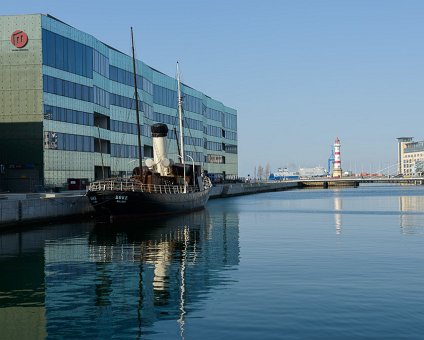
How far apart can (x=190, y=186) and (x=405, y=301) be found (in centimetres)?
5180

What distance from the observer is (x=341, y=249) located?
3356 centimetres

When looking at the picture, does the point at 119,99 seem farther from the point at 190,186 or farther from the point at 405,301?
the point at 405,301

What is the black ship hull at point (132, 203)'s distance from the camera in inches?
2141

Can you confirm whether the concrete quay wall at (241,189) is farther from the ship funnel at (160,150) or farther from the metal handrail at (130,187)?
the metal handrail at (130,187)

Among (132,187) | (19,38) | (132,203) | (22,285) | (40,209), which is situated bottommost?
(22,285)

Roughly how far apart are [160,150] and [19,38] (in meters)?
24.7

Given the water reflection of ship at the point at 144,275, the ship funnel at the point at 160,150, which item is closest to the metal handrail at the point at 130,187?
the ship funnel at the point at 160,150

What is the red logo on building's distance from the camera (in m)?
78.1

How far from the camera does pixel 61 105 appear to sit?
271ft

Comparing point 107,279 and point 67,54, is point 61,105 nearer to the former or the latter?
point 67,54

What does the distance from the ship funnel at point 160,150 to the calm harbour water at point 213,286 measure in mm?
25516

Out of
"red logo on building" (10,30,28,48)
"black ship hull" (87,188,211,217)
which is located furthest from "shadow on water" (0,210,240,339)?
"red logo on building" (10,30,28,48)

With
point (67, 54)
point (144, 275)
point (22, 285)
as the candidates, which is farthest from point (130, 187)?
point (22, 285)

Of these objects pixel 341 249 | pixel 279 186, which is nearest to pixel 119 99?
pixel 341 249
